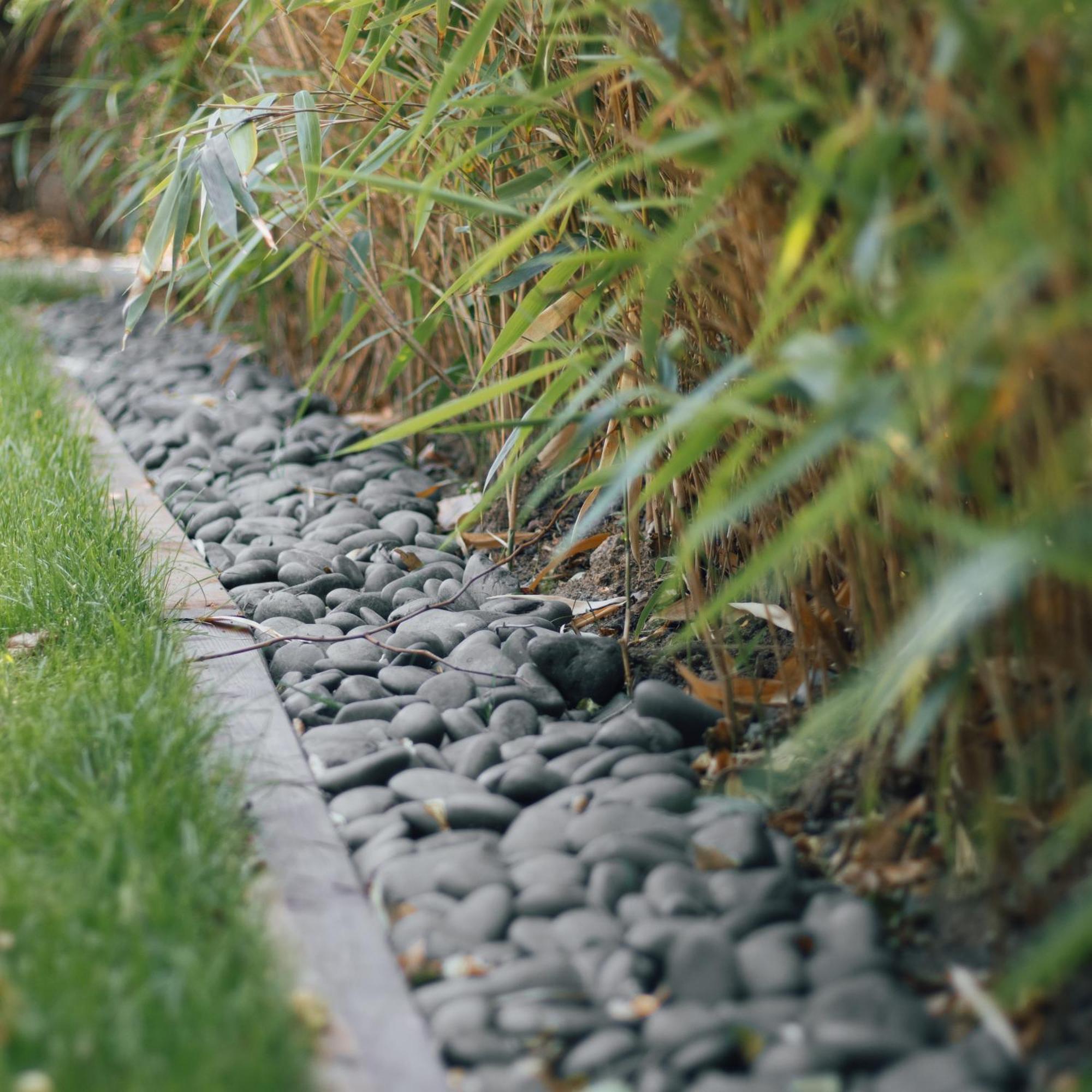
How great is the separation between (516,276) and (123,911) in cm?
90

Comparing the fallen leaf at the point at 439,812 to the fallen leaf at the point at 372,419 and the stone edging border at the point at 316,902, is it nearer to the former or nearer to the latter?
the stone edging border at the point at 316,902

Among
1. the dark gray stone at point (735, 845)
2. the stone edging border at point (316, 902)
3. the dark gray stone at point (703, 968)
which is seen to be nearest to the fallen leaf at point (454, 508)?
the stone edging border at point (316, 902)

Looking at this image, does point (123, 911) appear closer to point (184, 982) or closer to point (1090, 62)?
point (184, 982)

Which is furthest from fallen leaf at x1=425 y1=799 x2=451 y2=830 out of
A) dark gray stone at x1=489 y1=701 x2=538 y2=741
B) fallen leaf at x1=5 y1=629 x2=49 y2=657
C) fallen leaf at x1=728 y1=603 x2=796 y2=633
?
fallen leaf at x1=5 y1=629 x2=49 y2=657

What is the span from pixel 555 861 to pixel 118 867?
1.20 ft

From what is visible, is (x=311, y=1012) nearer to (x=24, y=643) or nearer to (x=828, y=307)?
(x=828, y=307)

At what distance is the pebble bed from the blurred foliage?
14 centimetres

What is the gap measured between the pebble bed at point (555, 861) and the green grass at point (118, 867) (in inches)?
5.3

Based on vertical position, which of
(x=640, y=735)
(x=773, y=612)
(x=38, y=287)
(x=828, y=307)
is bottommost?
(x=38, y=287)

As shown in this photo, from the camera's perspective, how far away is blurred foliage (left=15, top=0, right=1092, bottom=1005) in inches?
29.6

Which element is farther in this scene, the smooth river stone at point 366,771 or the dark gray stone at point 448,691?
the dark gray stone at point 448,691

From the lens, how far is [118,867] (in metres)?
1.00

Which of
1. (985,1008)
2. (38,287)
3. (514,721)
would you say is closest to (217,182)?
(514,721)

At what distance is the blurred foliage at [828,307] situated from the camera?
2.47ft
